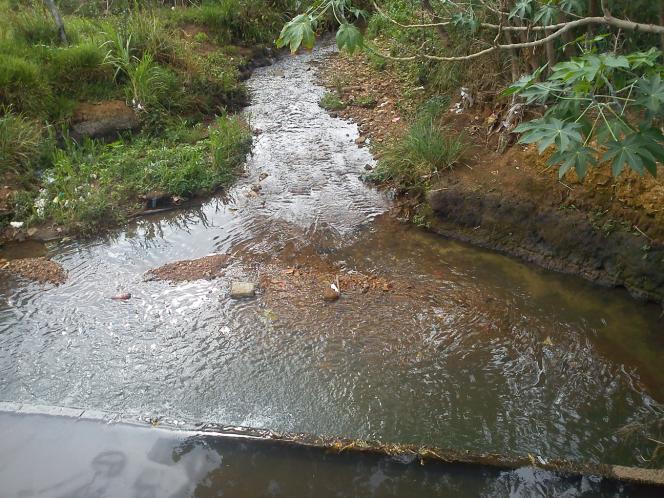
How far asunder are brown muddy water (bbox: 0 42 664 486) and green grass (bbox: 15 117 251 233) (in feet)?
1.09

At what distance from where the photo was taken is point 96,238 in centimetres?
485

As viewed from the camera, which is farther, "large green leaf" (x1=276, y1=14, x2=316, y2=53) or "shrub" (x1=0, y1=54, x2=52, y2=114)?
"shrub" (x1=0, y1=54, x2=52, y2=114)

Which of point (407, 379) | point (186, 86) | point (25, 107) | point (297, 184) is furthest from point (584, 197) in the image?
point (25, 107)

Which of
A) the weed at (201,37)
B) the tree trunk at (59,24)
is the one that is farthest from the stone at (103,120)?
the weed at (201,37)

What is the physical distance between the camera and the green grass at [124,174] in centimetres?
496

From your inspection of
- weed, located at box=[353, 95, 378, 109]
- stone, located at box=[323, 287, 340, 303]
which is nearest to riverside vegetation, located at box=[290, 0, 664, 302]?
weed, located at box=[353, 95, 378, 109]

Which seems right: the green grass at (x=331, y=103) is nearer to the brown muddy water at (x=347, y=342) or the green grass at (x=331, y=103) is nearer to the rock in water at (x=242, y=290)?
the brown muddy water at (x=347, y=342)

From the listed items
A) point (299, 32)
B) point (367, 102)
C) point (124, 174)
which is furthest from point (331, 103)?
point (299, 32)

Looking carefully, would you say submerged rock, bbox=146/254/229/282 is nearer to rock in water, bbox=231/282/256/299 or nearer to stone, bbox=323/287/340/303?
rock in water, bbox=231/282/256/299

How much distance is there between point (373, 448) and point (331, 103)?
17.8 feet

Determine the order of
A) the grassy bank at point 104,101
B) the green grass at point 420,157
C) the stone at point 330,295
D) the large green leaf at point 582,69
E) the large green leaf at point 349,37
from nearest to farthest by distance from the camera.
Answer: the large green leaf at point 582,69 < the large green leaf at point 349,37 < the stone at point 330,295 < the green grass at point 420,157 < the grassy bank at point 104,101

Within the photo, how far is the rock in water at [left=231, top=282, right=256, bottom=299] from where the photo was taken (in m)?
4.02

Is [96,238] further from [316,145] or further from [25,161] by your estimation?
[316,145]

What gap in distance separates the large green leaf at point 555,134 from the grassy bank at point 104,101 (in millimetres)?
3731
